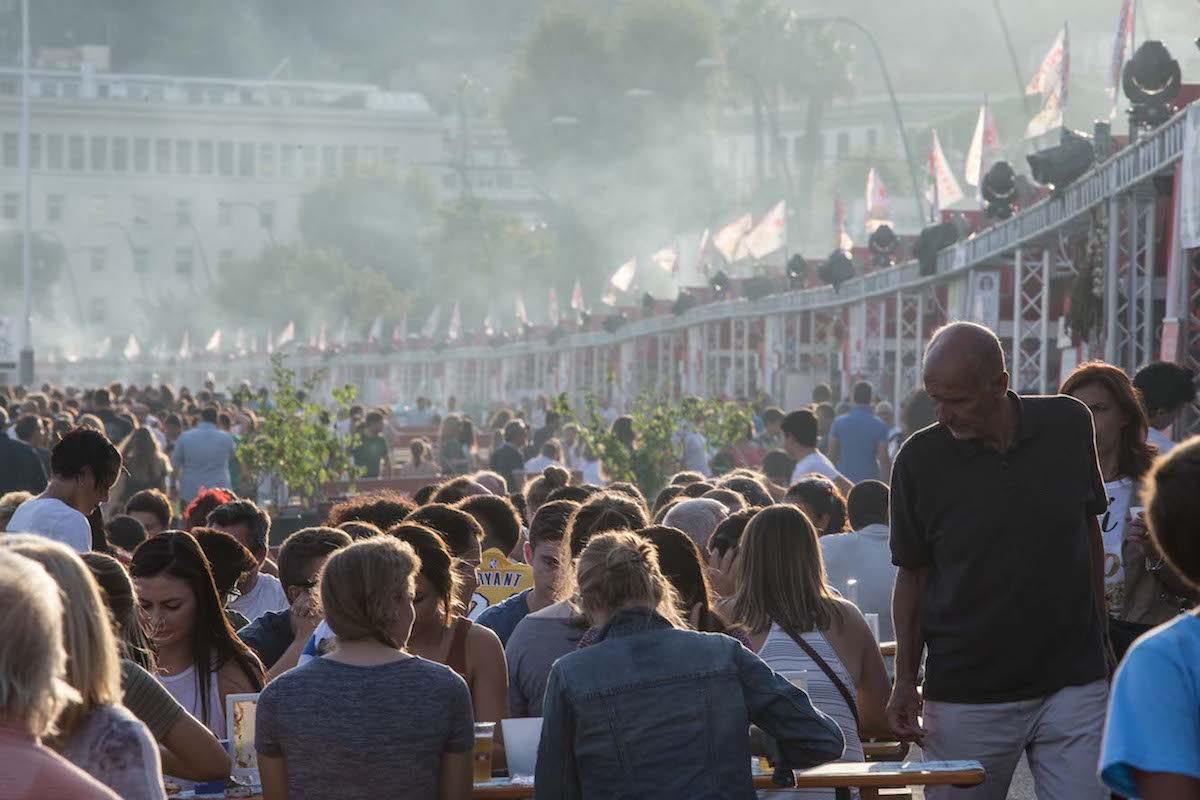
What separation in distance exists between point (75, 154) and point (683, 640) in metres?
155

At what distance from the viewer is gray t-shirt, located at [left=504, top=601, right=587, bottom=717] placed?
6102 mm

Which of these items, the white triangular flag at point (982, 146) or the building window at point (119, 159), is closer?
the white triangular flag at point (982, 146)

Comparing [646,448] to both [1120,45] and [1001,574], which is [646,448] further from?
[1001,574]

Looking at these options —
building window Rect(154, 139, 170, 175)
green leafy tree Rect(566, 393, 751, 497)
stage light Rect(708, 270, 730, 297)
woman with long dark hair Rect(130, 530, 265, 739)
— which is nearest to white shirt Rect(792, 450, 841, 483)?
green leafy tree Rect(566, 393, 751, 497)

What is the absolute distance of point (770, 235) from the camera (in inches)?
1538

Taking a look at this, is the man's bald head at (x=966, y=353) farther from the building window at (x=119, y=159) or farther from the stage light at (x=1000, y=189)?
the building window at (x=119, y=159)

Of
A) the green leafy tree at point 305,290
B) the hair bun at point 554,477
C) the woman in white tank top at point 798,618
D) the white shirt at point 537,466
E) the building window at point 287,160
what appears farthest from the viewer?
the building window at point 287,160

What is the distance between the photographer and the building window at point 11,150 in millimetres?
151625

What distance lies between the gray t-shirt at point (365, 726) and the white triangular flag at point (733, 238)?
1421 inches

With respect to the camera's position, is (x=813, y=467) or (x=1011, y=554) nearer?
(x=1011, y=554)

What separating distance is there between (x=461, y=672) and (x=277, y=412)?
15.0 metres

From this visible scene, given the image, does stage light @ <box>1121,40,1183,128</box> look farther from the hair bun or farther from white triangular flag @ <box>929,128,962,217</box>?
white triangular flag @ <box>929,128,962,217</box>

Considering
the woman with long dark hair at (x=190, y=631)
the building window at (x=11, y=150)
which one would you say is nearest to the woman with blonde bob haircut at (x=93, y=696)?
the woman with long dark hair at (x=190, y=631)

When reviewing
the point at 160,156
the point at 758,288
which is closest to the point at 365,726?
the point at 758,288
